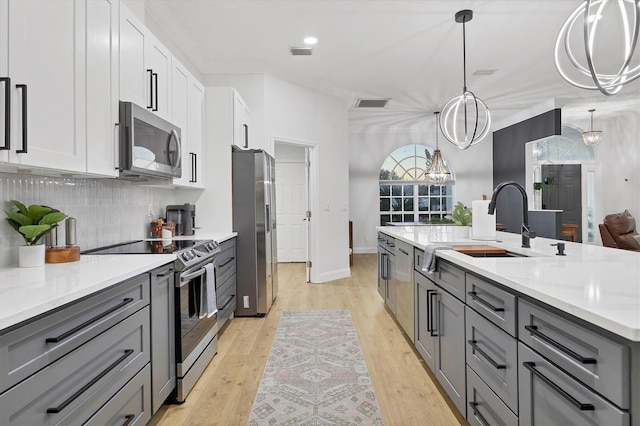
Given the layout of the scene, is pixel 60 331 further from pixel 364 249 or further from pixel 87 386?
pixel 364 249

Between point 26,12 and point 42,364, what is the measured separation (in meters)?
1.24

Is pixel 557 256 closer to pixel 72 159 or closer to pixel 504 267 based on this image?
pixel 504 267

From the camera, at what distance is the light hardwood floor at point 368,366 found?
6.76 ft

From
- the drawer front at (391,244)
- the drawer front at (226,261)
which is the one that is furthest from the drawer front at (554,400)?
the drawer front at (226,261)

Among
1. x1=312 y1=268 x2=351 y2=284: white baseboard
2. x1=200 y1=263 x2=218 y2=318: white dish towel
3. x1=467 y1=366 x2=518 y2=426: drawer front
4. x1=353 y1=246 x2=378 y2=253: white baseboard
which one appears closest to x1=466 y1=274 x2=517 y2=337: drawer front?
x1=467 y1=366 x2=518 y2=426: drawer front

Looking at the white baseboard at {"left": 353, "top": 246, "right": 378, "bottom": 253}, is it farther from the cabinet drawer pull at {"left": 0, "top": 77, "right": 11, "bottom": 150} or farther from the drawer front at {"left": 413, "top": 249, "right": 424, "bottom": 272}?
the cabinet drawer pull at {"left": 0, "top": 77, "right": 11, "bottom": 150}

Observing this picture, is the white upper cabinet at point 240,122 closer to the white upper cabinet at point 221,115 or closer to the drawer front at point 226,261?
the white upper cabinet at point 221,115

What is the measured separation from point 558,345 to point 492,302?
439mm

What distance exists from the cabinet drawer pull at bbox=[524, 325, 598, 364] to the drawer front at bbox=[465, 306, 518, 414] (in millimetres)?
136

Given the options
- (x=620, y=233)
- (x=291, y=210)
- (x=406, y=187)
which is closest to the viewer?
(x=620, y=233)

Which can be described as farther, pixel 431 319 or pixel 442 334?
pixel 431 319

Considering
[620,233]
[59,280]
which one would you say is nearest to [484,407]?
[59,280]

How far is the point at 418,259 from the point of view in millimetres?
2678

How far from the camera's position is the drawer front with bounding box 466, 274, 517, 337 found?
4.57 feet
